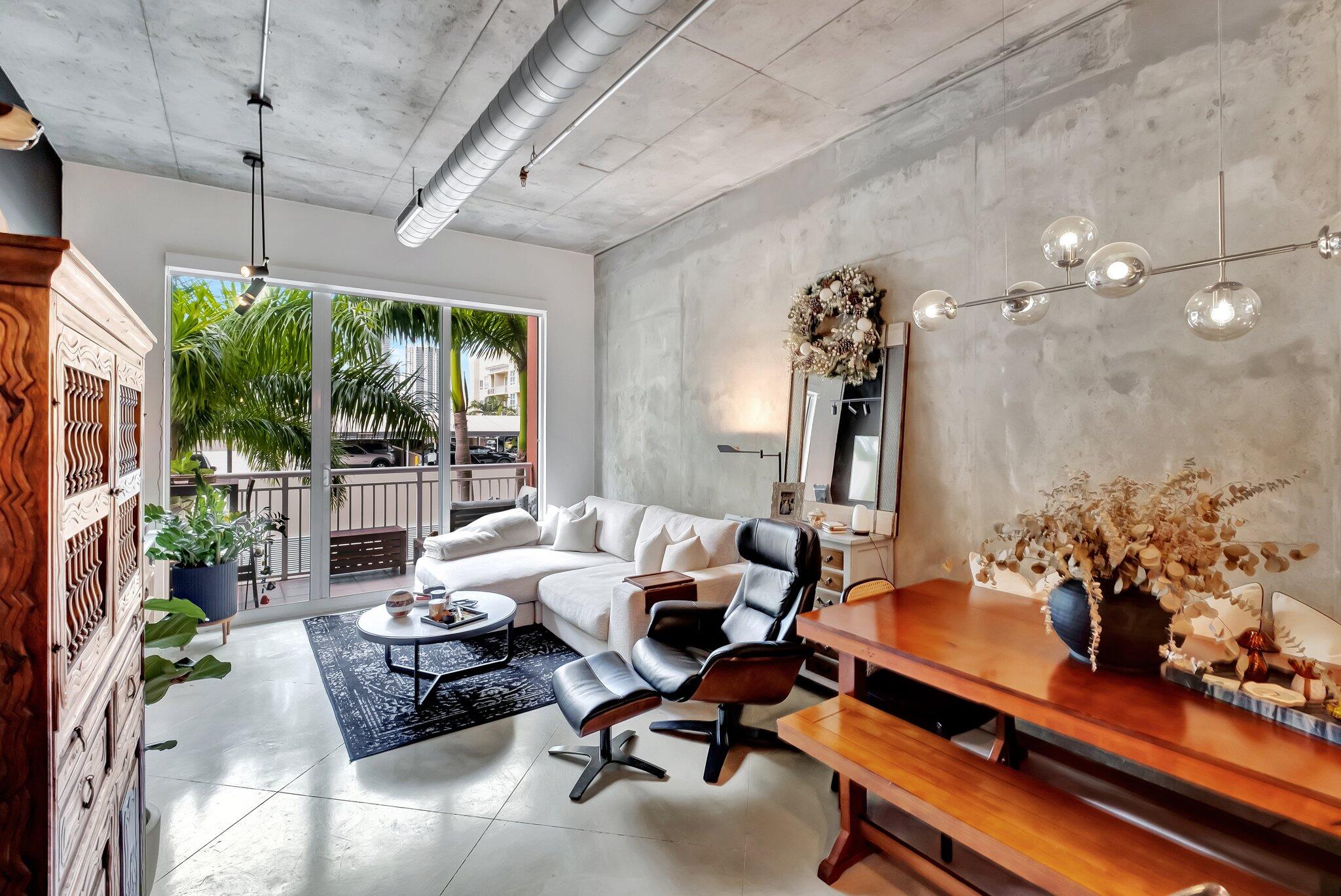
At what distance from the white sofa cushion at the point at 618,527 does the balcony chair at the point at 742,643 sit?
5.10 feet

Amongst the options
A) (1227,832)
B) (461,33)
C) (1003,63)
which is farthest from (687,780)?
(1003,63)

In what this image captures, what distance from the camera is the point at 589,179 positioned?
434 cm

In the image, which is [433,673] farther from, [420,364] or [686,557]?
[420,364]

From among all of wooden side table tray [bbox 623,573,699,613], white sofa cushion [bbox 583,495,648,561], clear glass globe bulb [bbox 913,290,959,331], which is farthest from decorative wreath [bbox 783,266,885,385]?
white sofa cushion [bbox 583,495,648,561]

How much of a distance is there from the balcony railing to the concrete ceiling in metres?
2.23

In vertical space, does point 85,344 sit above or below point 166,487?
above

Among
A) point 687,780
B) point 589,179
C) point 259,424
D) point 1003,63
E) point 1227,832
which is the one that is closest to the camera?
point 1227,832

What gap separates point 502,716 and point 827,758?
6.06 feet

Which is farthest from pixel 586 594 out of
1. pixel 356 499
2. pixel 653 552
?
pixel 356 499

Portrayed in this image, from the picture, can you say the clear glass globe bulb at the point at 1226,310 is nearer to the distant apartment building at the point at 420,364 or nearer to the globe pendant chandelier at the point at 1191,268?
the globe pendant chandelier at the point at 1191,268

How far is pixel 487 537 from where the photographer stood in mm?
4961

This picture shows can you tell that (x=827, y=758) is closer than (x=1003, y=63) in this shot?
Yes

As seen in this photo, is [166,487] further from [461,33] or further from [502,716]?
[461,33]

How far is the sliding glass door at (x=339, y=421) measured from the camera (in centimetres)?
470
